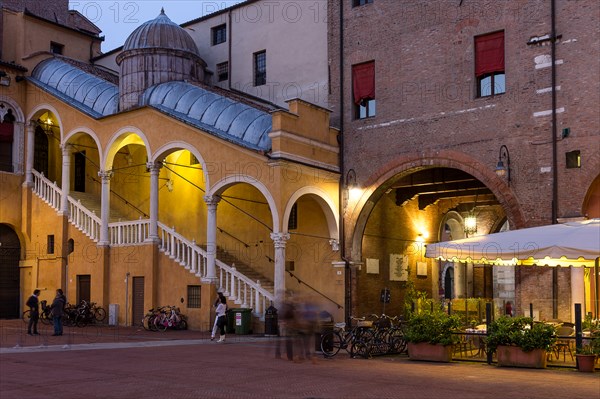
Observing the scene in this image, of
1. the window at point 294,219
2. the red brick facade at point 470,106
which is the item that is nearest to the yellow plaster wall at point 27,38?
the window at point 294,219

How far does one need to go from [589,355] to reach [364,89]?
533 inches

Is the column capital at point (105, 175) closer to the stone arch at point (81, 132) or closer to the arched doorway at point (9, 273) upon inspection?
the stone arch at point (81, 132)

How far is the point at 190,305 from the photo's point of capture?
25.5 meters

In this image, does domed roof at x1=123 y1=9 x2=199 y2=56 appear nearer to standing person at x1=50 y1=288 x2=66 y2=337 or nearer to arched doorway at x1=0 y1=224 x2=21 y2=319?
arched doorway at x1=0 y1=224 x2=21 y2=319

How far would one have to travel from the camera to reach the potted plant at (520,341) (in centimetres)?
1537

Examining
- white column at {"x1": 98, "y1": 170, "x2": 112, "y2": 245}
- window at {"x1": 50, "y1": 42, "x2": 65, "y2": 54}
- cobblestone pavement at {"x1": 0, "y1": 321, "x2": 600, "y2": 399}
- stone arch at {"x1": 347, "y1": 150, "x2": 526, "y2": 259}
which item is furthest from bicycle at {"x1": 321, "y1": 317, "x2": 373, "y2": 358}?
window at {"x1": 50, "y1": 42, "x2": 65, "y2": 54}

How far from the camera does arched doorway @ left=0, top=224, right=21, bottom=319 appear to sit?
101 feet

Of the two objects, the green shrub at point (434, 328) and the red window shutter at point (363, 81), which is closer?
the green shrub at point (434, 328)

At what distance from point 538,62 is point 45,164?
848 inches

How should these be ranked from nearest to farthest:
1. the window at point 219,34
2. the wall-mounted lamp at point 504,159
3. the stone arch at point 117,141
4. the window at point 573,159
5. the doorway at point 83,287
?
1. the window at point 573,159
2. the wall-mounted lamp at point 504,159
3. the stone arch at point 117,141
4. the doorway at point 83,287
5. the window at point 219,34

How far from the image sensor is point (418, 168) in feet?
81.3

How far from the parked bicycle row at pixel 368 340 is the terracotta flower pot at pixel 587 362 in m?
4.03

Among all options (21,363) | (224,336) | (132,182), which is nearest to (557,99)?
(224,336)

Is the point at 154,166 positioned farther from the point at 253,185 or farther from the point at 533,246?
the point at 533,246
